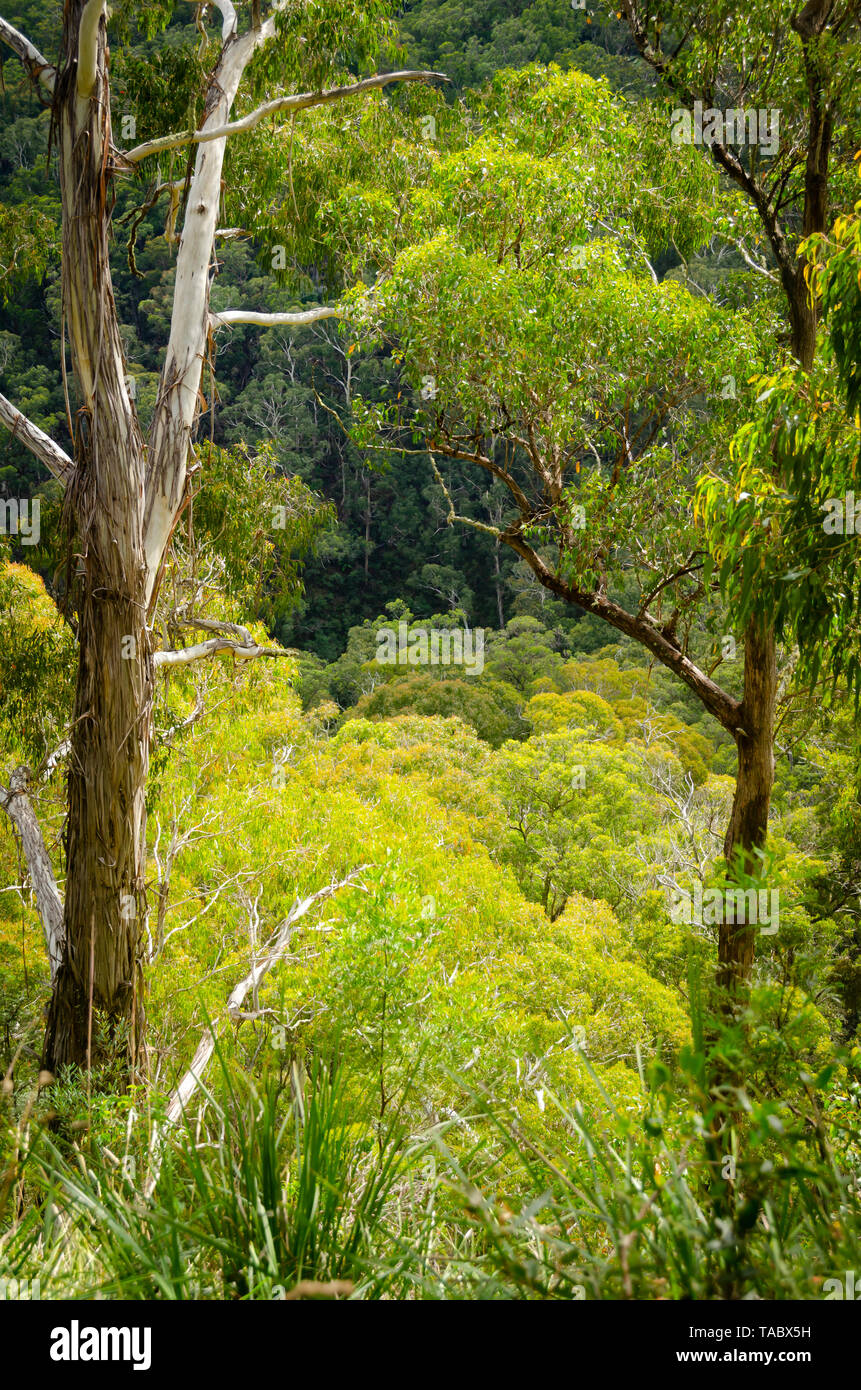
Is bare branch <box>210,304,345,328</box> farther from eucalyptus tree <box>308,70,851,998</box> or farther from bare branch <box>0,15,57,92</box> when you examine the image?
bare branch <box>0,15,57,92</box>

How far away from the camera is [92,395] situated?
4.32 m

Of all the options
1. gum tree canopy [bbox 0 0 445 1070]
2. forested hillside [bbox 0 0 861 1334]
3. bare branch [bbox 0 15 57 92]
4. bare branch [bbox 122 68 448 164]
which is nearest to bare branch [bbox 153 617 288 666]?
forested hillside [bbox 0 0 861 1334]

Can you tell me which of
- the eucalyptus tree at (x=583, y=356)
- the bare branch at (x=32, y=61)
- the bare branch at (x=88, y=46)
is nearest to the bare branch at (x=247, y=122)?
the bare branch at (x=88, y=46)

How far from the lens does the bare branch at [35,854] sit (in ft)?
15.4

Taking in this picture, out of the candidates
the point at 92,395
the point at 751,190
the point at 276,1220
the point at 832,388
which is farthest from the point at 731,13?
the point at 276,1220

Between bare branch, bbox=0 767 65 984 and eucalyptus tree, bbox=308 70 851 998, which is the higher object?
eucalyptus tree, bbox=308 70 851 998

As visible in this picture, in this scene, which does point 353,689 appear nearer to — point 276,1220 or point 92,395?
point 92,395

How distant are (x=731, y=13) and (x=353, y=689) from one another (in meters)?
25.0

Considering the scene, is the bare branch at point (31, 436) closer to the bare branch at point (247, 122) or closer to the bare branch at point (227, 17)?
the bare branch at point (247, 122)

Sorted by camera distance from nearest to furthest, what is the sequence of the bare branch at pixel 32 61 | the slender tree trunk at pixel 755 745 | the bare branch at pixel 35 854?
1. the bare branch at pixel 32 61
2. the bare branch at pixel 35 854
3. the slender tree trunk at pixel 755 745

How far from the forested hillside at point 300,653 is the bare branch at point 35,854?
0.02m

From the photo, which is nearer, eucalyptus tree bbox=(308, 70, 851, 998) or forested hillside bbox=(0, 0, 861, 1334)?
forested hillside bbox=(0, 0, 861, 1334)

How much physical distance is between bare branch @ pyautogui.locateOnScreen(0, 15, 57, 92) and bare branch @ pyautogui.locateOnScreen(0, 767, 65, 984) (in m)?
3.26

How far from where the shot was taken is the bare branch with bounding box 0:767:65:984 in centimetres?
468
